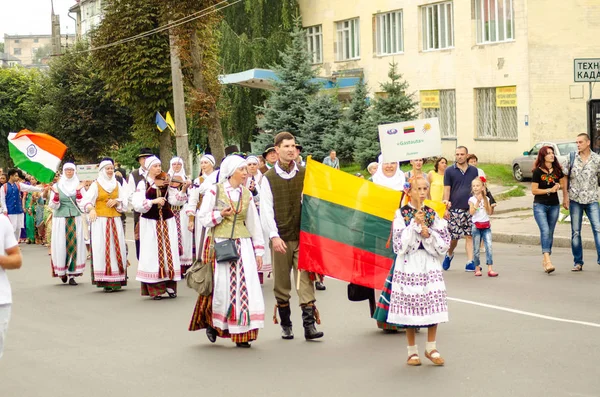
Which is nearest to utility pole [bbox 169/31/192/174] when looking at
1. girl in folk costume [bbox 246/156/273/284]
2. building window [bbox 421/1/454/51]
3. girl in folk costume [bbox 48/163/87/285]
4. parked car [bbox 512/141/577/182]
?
parked car [bbox 512/141/577/182]

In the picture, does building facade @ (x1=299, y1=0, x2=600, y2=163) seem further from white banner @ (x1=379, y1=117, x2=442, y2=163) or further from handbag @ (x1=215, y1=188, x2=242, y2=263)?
white banner @ (x1=379, y1=117, x2=442, y2=163)

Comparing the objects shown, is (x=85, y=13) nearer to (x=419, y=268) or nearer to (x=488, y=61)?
(x=488, y=61)

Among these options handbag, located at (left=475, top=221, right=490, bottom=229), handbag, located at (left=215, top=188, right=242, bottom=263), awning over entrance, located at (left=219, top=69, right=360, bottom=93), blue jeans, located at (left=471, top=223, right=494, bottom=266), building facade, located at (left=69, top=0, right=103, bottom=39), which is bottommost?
blue jeans, located at (left=471, top=223, right=494, bottom=266)

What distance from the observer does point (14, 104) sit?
62344 mm

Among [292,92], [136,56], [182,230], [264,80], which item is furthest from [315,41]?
[182,230]

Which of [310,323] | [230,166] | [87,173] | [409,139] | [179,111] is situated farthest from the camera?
[179,111]

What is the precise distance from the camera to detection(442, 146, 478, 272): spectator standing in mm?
16062

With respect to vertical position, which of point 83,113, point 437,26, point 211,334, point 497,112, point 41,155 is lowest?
point 211,334

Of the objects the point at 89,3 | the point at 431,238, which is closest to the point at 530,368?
the point at 431,238

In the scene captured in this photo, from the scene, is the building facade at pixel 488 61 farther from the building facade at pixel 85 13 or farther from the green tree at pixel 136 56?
the building facade at pixel 85 13

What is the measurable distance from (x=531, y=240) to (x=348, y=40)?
29236 millimetres

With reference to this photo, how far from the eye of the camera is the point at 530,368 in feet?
28.4

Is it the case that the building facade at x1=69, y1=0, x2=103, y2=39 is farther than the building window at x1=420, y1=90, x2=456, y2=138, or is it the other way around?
the building facade at x1=69, y1=0, x2=103, y2=39

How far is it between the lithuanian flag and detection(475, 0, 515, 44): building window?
1139 inches
